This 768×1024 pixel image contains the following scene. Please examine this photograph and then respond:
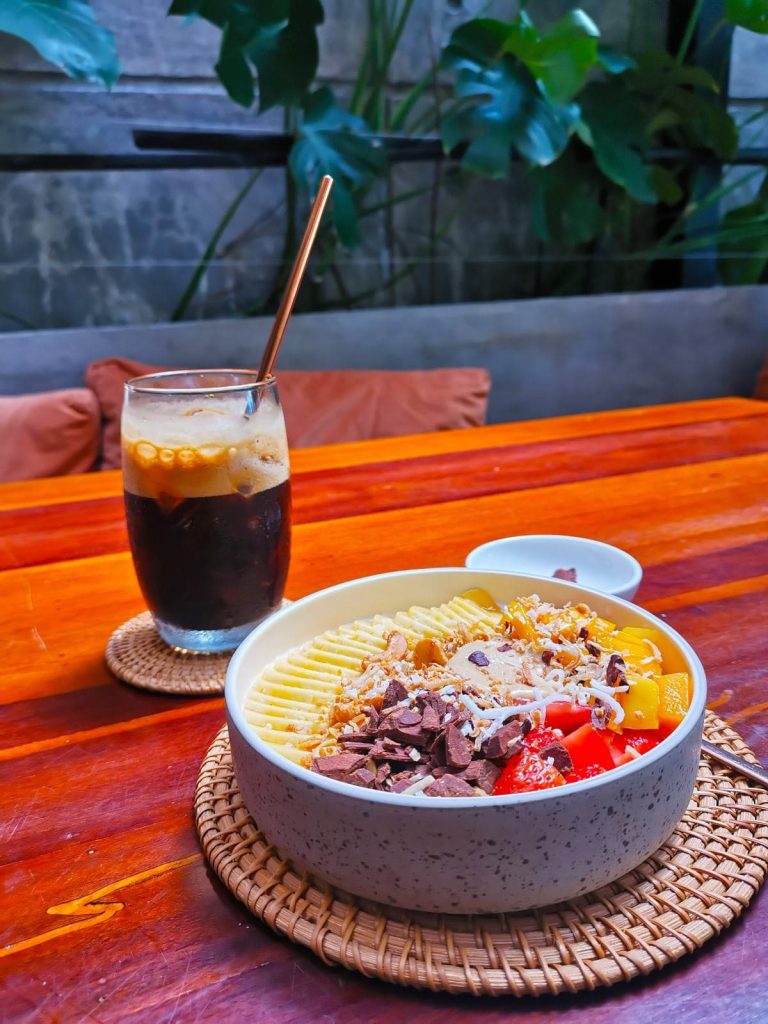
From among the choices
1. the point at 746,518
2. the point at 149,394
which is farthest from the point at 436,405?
the point at 149,394

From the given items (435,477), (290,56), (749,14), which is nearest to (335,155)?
(290,56)

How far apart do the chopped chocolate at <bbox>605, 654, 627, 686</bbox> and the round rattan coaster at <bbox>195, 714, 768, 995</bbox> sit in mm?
98

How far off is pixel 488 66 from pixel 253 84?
748mm

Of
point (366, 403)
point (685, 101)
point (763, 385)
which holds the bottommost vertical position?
point (763, 385)

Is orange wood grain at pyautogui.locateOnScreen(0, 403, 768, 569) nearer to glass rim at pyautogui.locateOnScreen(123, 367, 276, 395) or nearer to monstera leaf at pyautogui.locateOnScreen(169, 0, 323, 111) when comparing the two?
glass rim at pyautogui.locateOnScreen(123, 367, 276, 395)

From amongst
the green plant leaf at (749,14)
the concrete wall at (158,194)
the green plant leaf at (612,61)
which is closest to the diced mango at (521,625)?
the concrete wall at (158,194)

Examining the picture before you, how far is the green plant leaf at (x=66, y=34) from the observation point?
2.19 m

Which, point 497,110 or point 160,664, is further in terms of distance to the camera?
point 497,110

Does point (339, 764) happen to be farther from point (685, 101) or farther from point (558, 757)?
point (685, 101)

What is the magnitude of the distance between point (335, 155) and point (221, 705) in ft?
7.71

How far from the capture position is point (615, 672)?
1.96 feet

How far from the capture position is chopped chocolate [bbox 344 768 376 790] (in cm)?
52

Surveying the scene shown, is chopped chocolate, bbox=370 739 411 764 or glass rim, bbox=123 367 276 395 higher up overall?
glass rim, bbox=123 367 276 395

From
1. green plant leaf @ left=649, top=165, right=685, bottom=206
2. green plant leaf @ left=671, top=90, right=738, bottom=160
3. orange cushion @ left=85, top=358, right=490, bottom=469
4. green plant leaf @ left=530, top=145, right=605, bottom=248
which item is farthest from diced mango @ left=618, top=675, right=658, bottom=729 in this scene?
green plant leaf @ left=671, top=90, right=738, bottom=160
